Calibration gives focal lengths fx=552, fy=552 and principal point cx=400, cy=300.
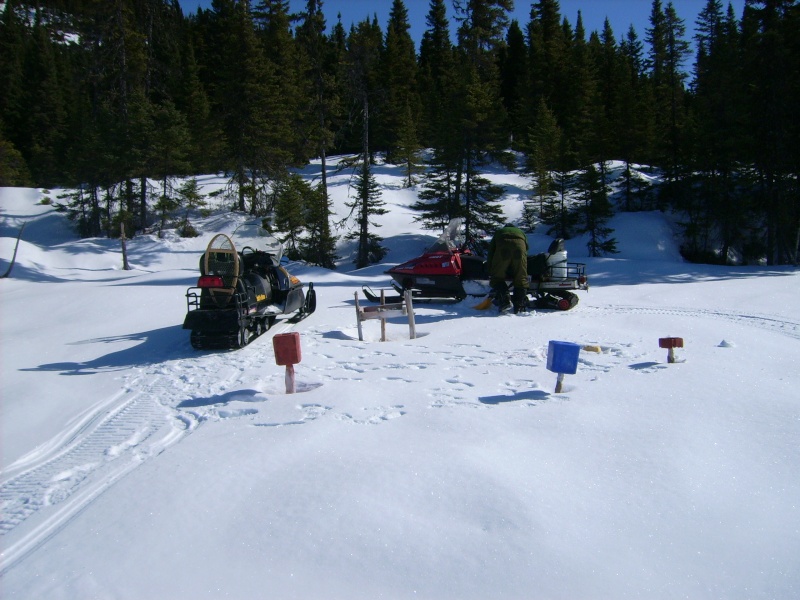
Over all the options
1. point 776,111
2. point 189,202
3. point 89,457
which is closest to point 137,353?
point 89,457

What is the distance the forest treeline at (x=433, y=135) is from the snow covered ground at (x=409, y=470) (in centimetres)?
1796

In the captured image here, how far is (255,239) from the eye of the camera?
10.1 metres

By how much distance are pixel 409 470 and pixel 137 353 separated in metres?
5.97

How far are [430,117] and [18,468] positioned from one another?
42897 mm

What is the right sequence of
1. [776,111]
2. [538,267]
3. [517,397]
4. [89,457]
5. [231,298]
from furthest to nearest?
[776,111] → [538,267] → [231,298] → [517,397] → [89,457]

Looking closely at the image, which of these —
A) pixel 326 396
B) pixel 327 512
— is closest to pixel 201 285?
pixel 326 396

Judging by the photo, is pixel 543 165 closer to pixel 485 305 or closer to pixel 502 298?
pixel 485 305

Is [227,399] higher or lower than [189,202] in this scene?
lower

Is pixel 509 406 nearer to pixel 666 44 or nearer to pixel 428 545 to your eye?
pixel 428 545

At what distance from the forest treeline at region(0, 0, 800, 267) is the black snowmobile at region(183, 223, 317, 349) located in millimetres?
16207

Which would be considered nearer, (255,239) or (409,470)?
(409,470)

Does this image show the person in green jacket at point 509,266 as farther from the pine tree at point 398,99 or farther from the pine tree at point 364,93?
the pine tree at point 398,99

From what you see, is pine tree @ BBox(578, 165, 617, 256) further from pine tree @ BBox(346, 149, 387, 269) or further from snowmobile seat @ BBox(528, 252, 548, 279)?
snowmobile seat @ BBox(528, 252, 548, 279)

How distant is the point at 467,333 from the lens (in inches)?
344
